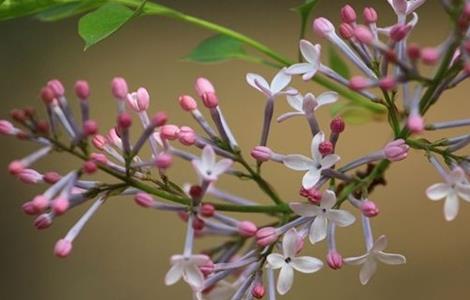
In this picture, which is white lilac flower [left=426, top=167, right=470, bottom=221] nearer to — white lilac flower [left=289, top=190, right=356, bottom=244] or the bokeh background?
white lilac flower [left=289, top=190, right=356, bottom=244]

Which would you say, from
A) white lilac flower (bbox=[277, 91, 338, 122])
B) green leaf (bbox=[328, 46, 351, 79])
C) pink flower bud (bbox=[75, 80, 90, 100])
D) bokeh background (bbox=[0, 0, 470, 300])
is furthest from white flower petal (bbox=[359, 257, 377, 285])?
bokeh background (bbox=[0, 0, 470, 300])

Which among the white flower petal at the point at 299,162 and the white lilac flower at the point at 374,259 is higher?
the white flower petal at the point at 299,162

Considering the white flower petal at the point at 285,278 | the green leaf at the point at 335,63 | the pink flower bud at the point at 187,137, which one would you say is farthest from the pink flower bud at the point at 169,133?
the green leaf at the point at 335,63

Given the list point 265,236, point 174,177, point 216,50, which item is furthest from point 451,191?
point 174,177

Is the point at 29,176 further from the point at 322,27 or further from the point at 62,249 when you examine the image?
the point at 322,27

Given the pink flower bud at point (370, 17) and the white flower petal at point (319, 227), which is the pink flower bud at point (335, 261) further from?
the pink flower bud at point (370, 17)
